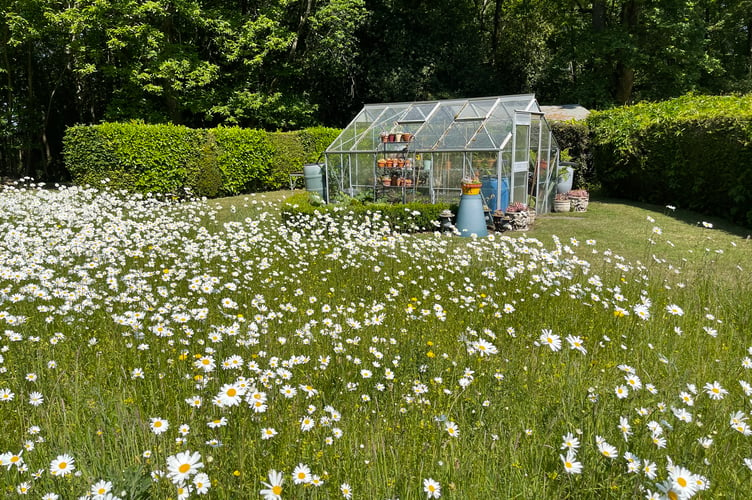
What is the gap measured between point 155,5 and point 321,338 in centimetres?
1731

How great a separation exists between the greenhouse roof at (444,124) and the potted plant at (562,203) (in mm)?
2339

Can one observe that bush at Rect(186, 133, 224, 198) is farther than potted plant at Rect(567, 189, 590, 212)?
Yes

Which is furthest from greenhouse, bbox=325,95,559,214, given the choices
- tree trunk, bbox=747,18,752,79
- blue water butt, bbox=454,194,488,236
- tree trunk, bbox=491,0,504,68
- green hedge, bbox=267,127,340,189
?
tree trunk, bbox=747,18,752,79

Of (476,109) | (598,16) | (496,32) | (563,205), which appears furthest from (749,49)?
(476,109)

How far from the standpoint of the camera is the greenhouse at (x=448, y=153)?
11258 millimetres

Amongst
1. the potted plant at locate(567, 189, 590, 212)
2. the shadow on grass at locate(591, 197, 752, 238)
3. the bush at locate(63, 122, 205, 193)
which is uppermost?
the bush at locate(63, 122, 205, 193)

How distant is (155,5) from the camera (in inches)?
678

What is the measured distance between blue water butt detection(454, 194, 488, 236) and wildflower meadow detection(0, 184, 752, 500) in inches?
174

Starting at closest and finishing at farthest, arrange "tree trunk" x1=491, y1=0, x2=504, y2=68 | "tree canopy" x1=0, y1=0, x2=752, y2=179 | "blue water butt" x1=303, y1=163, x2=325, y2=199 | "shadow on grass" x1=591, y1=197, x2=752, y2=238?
1. "shadow on grass" x1=591, y1=197, x2=752, y2=238
2. "blue water butt" x1=303, y1=163, x2=325, y2=199
3. "tree canopy" x1=0, y1=0, x2=752, y2=179
4. "tree trunk" x1=491, y1=0, x2=504, y2=68

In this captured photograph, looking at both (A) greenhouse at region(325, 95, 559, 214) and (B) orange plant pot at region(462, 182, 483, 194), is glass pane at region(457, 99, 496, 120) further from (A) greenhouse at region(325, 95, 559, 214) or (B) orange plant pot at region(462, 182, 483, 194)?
(B) orange plant pot at region(462, 182, 483, 194)

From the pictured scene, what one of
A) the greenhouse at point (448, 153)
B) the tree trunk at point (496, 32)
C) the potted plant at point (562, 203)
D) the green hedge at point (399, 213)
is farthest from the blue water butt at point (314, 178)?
the tree trunk at point (496, 32)

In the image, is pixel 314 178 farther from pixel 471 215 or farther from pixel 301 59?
pixel 301 59

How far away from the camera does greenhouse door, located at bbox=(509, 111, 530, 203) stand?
36.9ft

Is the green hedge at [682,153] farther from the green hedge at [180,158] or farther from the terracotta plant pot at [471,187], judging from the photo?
the green hedge at [180,158]
